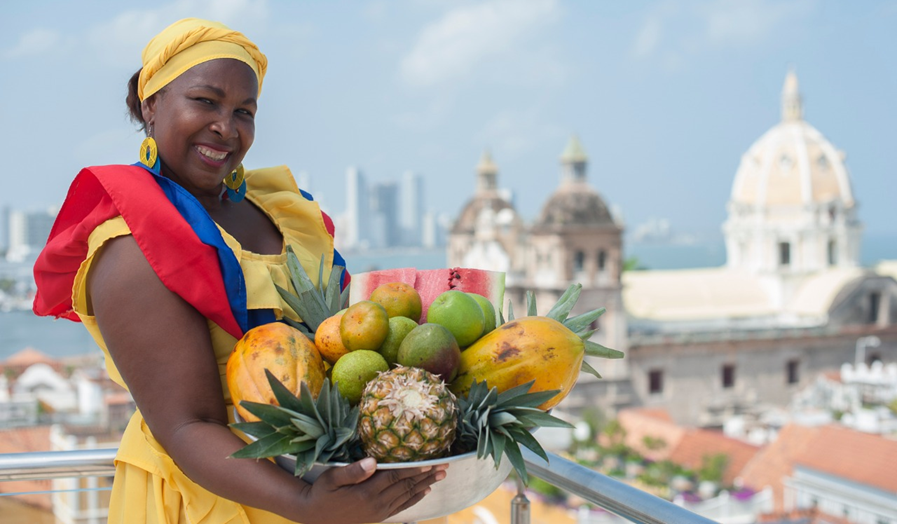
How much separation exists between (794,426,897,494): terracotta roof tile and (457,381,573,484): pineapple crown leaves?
43.7 feet

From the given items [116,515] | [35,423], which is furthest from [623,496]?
[35,423]

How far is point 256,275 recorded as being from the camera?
1.33 meters

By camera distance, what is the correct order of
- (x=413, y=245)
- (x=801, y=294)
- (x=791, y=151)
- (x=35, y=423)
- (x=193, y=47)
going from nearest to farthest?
1. (x=193, y=47)
2. (x=35, y=423)
3. (x=801, y=294)
4. (x=791, y=151)
5. (x=413, y=245)

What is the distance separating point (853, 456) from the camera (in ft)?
45.5

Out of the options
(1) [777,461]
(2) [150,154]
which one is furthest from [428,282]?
(1) [777,461]

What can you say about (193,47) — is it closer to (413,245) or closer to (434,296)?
(434,296)

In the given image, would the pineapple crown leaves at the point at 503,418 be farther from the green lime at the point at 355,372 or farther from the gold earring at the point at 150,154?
the gold earring at the point at 150,154

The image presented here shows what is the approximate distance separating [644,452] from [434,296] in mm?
17605

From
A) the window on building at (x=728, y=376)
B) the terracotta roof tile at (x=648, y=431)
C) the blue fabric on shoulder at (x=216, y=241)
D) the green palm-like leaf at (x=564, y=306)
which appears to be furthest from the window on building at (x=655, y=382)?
the blue fabric on shoulder at (x=216, y=241)

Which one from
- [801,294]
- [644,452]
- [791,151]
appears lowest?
[644,452]

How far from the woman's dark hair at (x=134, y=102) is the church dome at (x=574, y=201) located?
2242 cm

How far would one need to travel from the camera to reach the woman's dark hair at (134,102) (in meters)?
1.45

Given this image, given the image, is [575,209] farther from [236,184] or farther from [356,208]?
[356,208]

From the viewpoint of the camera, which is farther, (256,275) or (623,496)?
(623,496)
